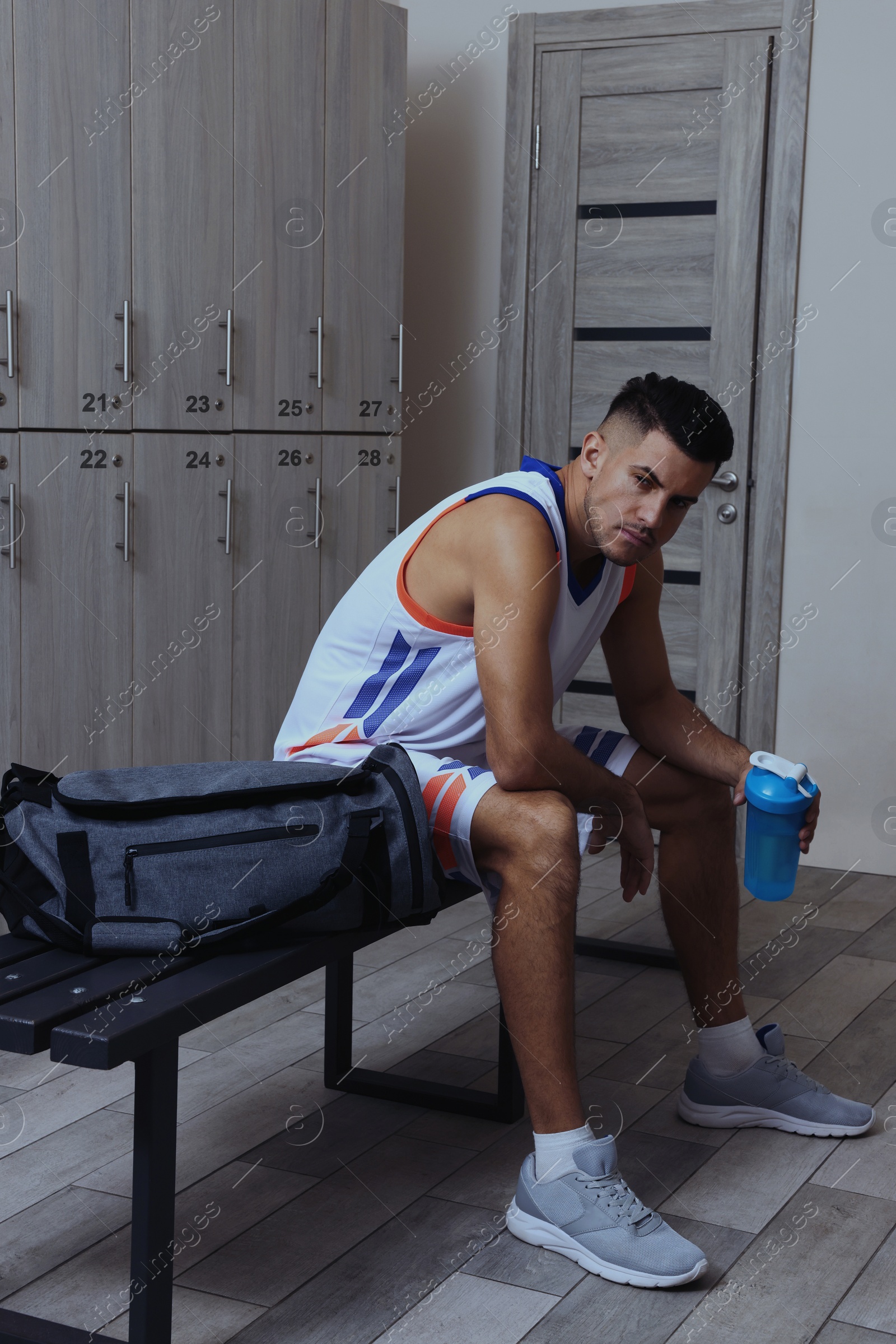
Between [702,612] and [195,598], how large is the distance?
132 centimetres

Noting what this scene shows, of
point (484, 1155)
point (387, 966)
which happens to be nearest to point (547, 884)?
point (484, 1155)

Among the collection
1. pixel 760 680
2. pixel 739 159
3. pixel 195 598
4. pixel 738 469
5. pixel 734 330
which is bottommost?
pixel 760 680

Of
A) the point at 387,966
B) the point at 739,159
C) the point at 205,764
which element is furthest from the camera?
the point at 739,159

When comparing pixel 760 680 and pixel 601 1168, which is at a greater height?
pixel 760 680

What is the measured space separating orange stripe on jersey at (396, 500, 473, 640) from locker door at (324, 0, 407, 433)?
1.54 meters

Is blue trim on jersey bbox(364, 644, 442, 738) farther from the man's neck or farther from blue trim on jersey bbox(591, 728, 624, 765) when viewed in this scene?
blue trim on jersey bbox(591, 728, 624, 765)

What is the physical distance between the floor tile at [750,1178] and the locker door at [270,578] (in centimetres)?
153

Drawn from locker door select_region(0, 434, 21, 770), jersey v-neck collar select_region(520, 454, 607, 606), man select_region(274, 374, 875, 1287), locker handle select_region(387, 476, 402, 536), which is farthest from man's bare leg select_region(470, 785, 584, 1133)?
locker handle select_region(387, 476, 402, 536)

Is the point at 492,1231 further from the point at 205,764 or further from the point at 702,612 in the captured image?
the point at 702,612

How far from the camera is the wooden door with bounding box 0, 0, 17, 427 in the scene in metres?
2.51

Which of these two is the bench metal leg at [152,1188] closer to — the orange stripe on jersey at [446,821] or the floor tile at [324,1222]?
the floor tile at [324,1222]

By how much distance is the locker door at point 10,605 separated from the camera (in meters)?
2.59

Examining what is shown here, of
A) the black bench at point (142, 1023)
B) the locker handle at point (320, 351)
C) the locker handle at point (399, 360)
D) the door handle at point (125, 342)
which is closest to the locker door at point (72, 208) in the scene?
the door handle at point (125, 342)

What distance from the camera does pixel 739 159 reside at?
3426 mm
